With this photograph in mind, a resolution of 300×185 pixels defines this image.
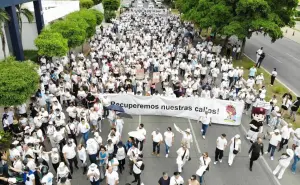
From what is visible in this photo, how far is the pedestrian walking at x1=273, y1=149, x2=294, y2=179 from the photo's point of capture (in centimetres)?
934

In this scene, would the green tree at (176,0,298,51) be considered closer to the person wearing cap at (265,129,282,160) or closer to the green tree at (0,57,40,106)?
the person wearing cap at (265,129,282,160)

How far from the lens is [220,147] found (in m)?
10.1

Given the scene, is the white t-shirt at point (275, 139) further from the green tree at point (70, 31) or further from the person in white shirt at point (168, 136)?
the green tree at point (70, 31)

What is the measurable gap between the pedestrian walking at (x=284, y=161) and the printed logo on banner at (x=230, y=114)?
12.0 feet

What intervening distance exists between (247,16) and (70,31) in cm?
1424

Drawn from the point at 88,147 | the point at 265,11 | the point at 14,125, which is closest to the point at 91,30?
the point at 265,11

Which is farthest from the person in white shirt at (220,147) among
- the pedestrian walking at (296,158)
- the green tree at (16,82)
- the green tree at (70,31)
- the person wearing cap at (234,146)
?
the green tree at (70,31)

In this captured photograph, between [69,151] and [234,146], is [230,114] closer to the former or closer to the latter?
[234,146]

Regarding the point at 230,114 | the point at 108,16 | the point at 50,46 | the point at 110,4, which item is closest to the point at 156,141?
the point at 230,114

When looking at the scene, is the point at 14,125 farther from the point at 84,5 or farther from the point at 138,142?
the point at 84,5

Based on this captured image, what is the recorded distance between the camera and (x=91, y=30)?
85.3 feet

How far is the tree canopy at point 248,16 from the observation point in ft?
73.0

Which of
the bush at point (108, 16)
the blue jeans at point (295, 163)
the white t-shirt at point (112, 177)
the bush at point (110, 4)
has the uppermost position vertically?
the bush at point (110, 4)

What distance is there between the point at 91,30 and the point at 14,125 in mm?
16557
